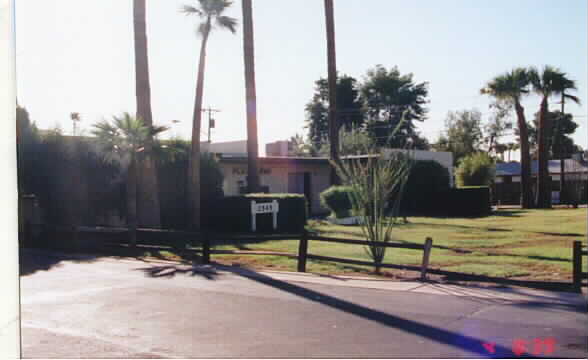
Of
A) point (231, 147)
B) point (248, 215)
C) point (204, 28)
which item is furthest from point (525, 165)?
point (204, 28)

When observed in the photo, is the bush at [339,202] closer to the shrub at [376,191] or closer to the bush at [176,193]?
the bush at [176,193]

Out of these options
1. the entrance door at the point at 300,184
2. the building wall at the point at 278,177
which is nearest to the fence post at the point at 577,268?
the building wall at the point at 278,177

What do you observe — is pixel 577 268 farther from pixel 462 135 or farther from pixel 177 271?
pixel 462 135

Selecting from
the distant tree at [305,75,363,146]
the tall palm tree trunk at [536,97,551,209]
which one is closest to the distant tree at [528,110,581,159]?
the distant tree at [305,75,363,146]

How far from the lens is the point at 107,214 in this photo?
20594mm

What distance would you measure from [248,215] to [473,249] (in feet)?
27.8

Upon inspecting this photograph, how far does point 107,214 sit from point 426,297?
48.2ft

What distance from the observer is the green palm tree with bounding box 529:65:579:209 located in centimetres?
3678

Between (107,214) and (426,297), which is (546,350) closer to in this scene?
(426,297)

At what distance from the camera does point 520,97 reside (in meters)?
37.4

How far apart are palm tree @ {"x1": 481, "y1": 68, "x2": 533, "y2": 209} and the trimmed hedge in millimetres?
21199

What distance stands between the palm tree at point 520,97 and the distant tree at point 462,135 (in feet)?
78.1

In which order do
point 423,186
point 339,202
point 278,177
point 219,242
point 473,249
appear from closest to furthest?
point 473,249 < point 219,242 < point 339,202 < point 278,177 < point 423,186

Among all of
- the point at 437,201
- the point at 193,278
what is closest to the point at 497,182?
the point at 437,201
